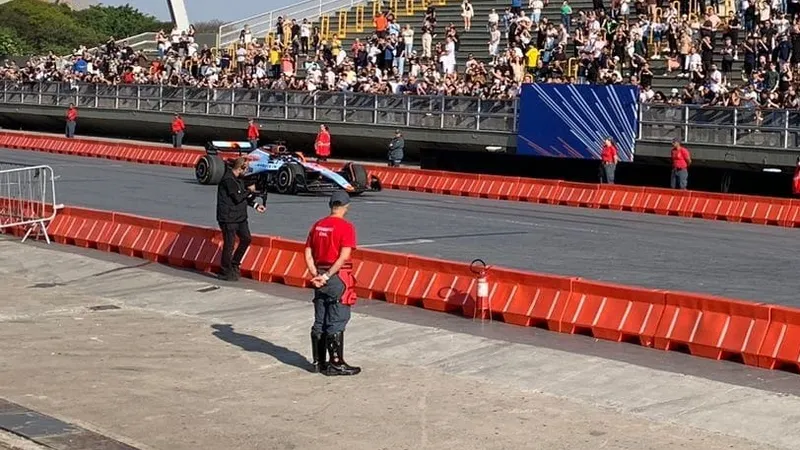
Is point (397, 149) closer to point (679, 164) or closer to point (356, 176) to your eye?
point (356, 176)

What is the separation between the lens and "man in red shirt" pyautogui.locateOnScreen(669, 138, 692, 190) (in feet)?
101

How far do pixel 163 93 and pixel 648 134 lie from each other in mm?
22494

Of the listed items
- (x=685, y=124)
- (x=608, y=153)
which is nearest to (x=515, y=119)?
(x=608, y=153)

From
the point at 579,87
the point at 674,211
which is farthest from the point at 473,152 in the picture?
the point at 674,211

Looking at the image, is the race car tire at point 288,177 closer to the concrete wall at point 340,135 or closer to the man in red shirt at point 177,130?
the concrete wall at point 340,135

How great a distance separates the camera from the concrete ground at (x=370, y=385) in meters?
10.0

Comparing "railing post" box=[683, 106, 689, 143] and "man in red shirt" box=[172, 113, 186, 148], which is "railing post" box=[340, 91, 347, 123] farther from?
"railing post" box=[683, 106, 689, 143]

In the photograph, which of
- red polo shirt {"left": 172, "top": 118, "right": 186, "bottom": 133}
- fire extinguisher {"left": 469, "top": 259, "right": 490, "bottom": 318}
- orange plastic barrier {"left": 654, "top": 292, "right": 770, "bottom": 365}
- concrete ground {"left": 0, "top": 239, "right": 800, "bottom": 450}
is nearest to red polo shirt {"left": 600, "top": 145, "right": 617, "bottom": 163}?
concrete ground {"left": 0, "top": 239, "right": 800, "bottom": 450}

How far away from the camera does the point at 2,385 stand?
11.6 meters

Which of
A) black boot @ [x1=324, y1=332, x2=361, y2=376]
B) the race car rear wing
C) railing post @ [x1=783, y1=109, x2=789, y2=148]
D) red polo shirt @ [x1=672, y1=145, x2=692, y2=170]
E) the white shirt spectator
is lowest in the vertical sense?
black boot @ [x1=324, y1=332, x2=361, y2=376]

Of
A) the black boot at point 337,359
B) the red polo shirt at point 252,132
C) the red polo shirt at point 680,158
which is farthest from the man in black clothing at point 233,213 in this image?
the red polo shirt at point 252,132

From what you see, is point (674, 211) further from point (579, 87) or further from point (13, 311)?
point (13, 311)

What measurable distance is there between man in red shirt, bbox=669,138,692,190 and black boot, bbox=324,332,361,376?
65.1ft

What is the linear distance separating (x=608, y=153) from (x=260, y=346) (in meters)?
20.0
